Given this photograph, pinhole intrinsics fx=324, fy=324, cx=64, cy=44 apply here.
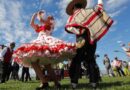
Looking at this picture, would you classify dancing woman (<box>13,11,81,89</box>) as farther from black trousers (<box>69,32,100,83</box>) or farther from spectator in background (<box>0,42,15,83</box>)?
spectator in background (<box>0,42,15,83</box>)

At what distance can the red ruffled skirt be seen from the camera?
8.34 metres

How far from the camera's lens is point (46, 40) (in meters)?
8.87

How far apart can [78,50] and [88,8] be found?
112 centimetres

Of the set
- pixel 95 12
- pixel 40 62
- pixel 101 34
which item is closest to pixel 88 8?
pixel 95 12

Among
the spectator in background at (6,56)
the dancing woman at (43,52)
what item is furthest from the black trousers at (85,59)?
the spectator in background at (6,56)

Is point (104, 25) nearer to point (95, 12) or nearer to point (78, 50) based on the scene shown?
point (95, 12)

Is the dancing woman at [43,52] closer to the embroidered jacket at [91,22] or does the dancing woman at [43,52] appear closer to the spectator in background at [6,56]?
the embroidered jacket at [91,22]

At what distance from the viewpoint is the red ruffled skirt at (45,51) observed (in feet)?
27.4

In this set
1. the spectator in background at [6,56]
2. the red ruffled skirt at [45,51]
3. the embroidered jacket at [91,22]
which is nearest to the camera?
the embroidered jacket at [91,22]

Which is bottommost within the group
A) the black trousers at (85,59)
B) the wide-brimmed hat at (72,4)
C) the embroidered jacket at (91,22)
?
the black trousers at (85,59)

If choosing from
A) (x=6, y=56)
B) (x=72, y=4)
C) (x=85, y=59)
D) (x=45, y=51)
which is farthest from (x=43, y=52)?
(x=6, y=56)

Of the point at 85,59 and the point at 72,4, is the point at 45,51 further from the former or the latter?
the point at 72,4

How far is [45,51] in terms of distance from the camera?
8.34 meters

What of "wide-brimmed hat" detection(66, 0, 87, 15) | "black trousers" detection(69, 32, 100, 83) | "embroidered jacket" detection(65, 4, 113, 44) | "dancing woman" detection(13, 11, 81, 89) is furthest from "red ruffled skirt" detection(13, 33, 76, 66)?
"wide-brimmed hat" detection(66, 0, 87, 15)
